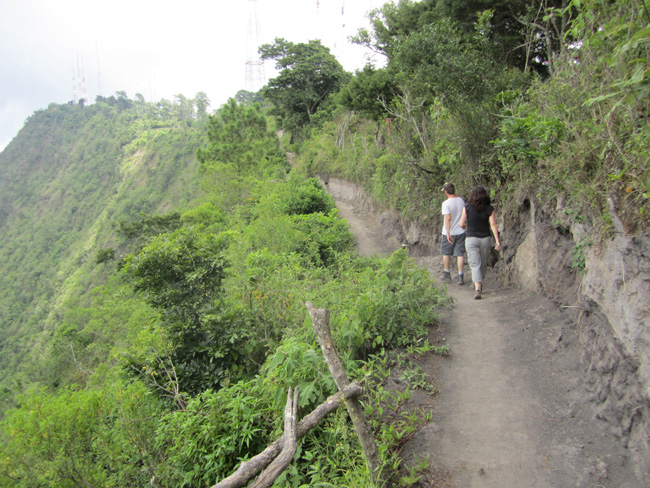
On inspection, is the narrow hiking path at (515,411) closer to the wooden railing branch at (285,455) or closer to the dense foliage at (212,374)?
the dense foliage at (212,374)

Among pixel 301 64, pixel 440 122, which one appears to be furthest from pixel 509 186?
pixel 301 64

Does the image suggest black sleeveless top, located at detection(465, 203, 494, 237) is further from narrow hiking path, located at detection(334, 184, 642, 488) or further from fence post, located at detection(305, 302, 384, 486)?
fence post, located at detection(305, 302, 384, 486)

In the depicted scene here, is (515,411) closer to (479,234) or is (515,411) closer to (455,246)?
(479,234)

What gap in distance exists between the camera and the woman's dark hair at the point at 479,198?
6129mm

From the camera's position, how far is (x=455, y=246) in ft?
23.6

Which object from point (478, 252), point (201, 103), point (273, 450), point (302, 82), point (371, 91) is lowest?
point (273, 450)

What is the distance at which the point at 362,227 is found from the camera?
14.4 metres

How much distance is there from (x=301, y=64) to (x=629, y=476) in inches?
1327

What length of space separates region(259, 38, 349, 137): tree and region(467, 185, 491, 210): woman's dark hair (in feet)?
87.9

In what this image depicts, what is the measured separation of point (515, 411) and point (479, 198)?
3.46 meters

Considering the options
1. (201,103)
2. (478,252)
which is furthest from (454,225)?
(201,103)

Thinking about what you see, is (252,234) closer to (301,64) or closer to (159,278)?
(159,278)

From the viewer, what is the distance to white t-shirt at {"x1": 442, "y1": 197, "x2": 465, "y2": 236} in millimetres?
7121

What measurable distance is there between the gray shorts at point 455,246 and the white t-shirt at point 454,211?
3.7 inches
